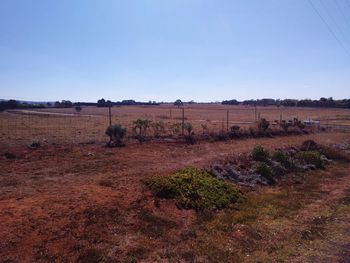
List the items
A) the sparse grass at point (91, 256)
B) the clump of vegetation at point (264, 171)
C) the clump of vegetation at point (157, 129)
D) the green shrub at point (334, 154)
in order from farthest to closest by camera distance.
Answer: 1. the clump of vegetation at point (157, 129)
2. the green shrub at point (334, 154)
3. the clump of vegetation at point (264, 171)
4. the sparse grass at point (91, 256)

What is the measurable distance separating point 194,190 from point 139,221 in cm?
286

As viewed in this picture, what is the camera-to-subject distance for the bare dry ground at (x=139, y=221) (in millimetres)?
8016

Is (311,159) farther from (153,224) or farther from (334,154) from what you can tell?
(153,224)

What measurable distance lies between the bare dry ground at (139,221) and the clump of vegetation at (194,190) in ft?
1.24

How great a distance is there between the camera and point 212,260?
805 centimetres

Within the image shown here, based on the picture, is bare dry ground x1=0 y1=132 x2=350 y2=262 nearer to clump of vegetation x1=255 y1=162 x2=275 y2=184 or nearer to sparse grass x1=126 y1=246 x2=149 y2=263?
sparse grass x1=126 y1=246 x2=149 y2=263

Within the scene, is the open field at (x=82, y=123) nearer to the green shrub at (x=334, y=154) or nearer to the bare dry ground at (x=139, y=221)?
the green shrub at (x=334, y=154)

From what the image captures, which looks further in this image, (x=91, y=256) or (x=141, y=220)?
(x=141, y=220)

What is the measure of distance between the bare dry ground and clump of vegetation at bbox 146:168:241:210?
0.38 m

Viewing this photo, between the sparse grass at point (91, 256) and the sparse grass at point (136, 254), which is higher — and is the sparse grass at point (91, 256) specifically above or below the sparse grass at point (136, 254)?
above

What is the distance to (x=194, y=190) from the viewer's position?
12.0 meters

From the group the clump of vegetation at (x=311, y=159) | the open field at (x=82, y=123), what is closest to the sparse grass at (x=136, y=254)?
the clump of vegetation at (x=311, y=159)

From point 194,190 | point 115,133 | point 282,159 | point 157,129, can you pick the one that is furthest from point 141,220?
point 157,129

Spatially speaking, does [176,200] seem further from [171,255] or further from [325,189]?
[325,189]
